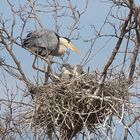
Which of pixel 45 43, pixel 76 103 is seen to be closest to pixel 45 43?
pixel 45 43

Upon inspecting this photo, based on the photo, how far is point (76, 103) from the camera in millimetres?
7184

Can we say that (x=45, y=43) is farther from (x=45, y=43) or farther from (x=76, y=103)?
(x=76, y=103)

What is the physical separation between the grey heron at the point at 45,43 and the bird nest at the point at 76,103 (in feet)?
5.18

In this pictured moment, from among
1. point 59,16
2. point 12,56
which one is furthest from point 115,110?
point 59,16

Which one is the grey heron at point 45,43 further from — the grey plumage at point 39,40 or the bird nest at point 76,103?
the bird nest at point 76,103

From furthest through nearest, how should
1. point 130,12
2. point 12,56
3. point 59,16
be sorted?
point 59,16
point 12,56
point 130,12

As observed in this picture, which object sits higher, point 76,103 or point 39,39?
point 39,39

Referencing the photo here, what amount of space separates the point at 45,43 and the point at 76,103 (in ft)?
8.66

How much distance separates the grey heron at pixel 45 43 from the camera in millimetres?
9328

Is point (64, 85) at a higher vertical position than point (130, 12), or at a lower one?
lower

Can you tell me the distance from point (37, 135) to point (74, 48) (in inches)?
163

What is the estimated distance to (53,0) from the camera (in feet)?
29.4

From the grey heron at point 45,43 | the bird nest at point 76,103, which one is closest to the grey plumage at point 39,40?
the grey heron at point 45,43

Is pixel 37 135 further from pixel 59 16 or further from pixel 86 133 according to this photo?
pixel 59 16
